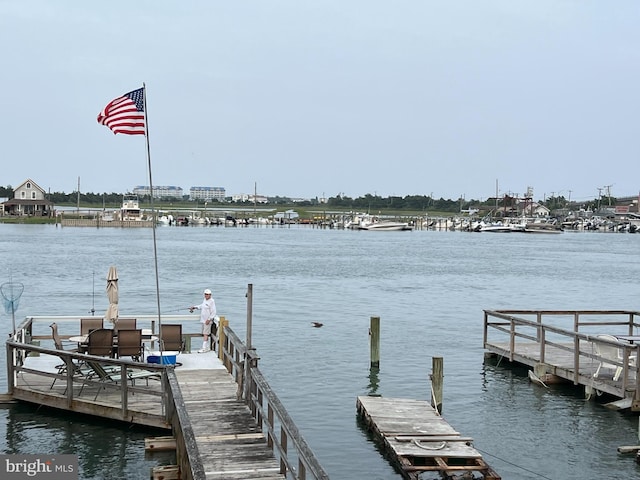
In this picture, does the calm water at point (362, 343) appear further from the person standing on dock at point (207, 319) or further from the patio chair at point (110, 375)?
the person standing on dock at point (207, 319)

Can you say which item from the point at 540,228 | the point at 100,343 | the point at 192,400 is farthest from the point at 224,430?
the point at 540,228

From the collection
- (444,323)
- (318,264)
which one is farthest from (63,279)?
(444,323)

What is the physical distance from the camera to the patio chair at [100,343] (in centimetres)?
1691

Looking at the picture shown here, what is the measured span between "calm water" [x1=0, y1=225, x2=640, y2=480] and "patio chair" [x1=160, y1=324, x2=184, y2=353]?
8.30 ft

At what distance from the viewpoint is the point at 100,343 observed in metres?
17.0

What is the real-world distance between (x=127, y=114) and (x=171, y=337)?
200 inches

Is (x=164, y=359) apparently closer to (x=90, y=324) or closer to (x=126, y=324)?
(x=126, y=324)

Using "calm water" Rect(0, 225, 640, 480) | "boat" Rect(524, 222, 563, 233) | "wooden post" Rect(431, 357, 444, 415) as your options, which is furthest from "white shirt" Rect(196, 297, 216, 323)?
"boat" Rect(524, 222, 563, 233)

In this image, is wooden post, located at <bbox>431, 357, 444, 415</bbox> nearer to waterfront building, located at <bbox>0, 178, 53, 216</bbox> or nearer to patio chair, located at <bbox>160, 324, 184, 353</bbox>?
patio chair, located at <bbox>160, 324, 184, 353</bbox>

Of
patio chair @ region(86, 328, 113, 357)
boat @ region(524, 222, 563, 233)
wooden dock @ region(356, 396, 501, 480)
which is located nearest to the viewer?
wooden dock @ region(356, 396, 501, 480)

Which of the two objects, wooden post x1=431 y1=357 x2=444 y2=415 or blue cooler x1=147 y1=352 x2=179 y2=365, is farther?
wooden post x1=431 y1=357 x2=444 y2=415

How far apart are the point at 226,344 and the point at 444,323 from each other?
19956 millimetres

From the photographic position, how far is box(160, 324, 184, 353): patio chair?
717 inches

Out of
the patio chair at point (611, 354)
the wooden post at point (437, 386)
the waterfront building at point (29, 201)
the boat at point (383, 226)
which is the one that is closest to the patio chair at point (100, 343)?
the wooden post at point (437, 386)
